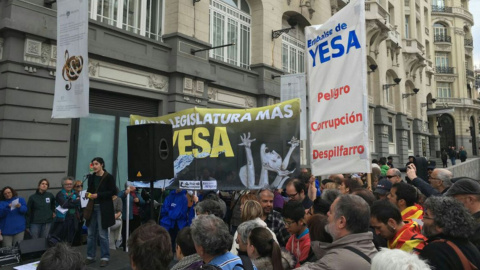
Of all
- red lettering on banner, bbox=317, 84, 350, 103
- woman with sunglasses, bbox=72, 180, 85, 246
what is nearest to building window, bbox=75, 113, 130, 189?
woman with sunglasses, bbox=72, 180, 85, 246

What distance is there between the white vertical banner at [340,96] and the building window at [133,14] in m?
7.62

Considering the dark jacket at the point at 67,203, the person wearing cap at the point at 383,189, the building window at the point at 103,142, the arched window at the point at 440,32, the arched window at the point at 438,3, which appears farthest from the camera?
the arched window at the point at 438,3

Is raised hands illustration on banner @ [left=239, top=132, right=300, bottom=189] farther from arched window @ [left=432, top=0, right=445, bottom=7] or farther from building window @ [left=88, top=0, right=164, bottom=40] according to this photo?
arched window @ [left=432, top=0, right=445, bottom=7]

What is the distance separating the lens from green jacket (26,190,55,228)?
7418 millimetres

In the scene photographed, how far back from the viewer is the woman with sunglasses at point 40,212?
7422 millimetres

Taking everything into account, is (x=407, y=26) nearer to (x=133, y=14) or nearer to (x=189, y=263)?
(x=133, y=14)

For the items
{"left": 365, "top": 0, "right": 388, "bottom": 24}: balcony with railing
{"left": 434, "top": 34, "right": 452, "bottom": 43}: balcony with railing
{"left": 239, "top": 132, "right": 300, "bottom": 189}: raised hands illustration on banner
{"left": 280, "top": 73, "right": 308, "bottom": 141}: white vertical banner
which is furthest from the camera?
{"left": 434, "top": 34, "right": 452, "bottom": 43}: balcony with railing

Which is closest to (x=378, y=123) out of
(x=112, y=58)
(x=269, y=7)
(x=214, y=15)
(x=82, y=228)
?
(x=269, y=7)

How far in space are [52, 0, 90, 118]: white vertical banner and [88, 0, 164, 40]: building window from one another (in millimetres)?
2606

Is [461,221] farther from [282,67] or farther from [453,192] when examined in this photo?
[282,67]

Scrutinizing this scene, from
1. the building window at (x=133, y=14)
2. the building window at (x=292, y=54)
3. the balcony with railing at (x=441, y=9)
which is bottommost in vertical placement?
the building window at (x=133, y=14)

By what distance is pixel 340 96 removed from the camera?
4.95 m

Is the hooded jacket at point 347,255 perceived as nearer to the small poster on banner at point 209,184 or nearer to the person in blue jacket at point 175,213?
the small poster on banner at point 209,184

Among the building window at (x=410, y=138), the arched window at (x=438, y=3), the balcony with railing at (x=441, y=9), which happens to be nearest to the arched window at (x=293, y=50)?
the building window at (x=410, y=138)
